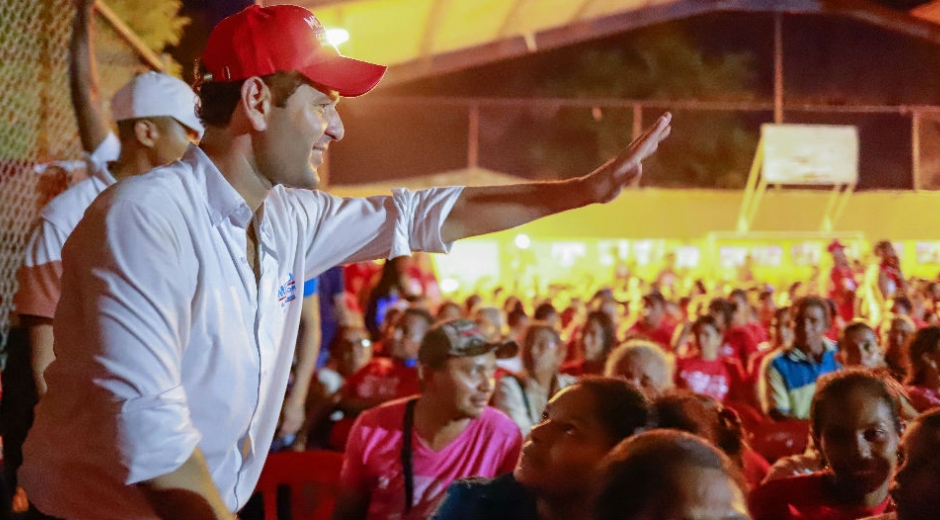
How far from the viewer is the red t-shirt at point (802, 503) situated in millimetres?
3467

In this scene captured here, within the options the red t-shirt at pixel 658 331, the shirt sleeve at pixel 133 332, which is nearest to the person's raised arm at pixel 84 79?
the shirt sleeve at pixel 133 332

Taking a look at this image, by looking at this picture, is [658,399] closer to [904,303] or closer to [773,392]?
[773,392]

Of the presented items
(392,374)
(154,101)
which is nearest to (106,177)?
(154,101)

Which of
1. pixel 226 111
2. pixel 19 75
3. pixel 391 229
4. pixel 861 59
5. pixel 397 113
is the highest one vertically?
pixel 861 59

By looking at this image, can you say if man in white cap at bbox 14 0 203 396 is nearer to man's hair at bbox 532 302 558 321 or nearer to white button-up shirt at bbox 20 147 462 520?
white button-up shirt at bbox 20 147 462 520

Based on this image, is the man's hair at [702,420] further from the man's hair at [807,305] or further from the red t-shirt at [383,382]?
the man's hair at [807,305]

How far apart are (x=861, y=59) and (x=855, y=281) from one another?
13.7m

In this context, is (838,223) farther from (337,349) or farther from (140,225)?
(140,225)

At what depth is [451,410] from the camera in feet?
13.8

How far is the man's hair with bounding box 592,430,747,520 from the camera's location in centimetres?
170

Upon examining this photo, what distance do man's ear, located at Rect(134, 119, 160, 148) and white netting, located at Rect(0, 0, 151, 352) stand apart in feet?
4.36

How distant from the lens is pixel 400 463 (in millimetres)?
4074

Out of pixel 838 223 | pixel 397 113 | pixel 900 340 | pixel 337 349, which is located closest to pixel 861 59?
pixel 838 223

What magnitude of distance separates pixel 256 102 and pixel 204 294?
1.40 feet
